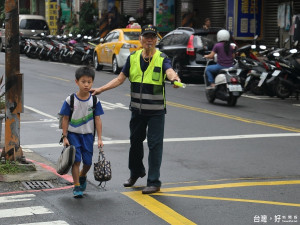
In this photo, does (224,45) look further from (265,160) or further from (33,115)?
(265,160)

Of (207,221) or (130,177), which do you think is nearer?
(207,221)

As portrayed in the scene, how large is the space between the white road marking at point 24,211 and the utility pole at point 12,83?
6.53ft

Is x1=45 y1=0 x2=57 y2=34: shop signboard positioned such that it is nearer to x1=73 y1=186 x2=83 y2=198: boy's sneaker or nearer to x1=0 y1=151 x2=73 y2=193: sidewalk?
x1=0 y1=151 x2=73 y2=193: sidewalk

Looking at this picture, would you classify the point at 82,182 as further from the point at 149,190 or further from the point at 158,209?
the point at 158,209

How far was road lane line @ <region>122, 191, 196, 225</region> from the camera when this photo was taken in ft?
22.3

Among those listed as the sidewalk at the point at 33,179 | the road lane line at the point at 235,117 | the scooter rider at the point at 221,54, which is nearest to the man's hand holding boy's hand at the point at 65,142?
the sidewalk at the point at 33,179

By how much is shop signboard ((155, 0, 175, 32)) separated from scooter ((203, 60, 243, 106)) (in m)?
16.3

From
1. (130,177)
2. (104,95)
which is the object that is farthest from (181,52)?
(130,177)

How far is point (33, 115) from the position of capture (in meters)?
15.1

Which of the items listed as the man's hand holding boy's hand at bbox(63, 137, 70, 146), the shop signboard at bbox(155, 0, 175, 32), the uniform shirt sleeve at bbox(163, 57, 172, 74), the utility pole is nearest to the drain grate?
the utility pole

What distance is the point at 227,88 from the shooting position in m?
16.7

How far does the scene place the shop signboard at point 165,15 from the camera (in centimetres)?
3316

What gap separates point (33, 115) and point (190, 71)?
26.2 feet

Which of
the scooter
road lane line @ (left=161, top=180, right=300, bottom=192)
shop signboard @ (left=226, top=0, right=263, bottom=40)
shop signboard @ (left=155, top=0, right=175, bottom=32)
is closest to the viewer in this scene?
road lane line @ (left=161, top=180, right=300, bottom=192)
